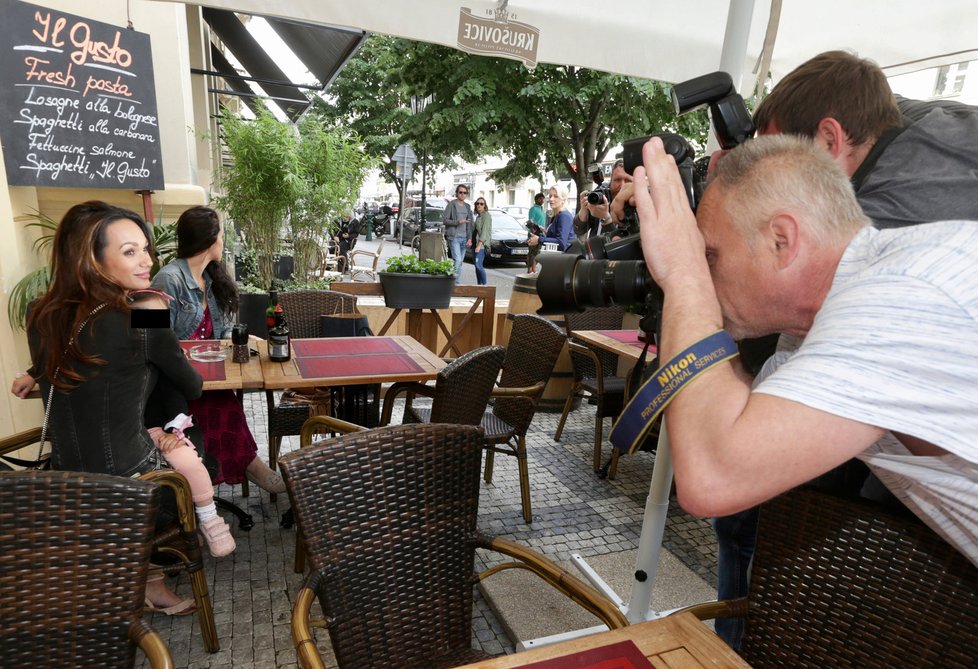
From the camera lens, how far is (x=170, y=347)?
2154 mm

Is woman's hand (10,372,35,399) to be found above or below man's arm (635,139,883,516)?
below

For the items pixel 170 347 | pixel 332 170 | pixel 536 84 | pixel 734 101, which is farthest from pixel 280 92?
pixel 734 101

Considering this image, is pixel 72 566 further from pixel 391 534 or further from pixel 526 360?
pixel 526 360

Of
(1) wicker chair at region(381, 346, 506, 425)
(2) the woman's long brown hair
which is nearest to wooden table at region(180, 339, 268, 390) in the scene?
(2) the woman's long brown hair

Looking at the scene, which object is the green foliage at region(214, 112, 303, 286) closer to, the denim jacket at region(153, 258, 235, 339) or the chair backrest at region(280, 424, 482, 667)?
the denim jacket at region(153, 258, 235, 339)

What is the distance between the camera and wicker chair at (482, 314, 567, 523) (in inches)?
124

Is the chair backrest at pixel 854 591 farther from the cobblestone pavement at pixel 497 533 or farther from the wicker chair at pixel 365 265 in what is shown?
the wicker chair at pixel 365 265

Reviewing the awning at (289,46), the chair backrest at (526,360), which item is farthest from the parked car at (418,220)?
the chair backrest at (526,360)

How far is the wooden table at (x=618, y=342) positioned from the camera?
3575 mm

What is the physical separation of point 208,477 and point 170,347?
61 centimetres

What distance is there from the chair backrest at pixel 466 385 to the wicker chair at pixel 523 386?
404mm

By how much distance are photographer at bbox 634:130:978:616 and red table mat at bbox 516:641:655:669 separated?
0.44 metres

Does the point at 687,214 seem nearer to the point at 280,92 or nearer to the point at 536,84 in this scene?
the point at 536,84

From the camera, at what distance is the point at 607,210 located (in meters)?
2.62
